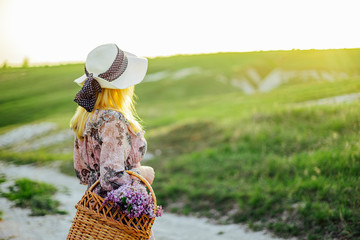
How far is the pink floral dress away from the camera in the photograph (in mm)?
2764

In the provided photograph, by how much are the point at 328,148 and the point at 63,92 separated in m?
16.8

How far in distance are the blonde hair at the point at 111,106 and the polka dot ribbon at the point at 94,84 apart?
56mm

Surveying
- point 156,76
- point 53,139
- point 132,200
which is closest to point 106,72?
point 132,200

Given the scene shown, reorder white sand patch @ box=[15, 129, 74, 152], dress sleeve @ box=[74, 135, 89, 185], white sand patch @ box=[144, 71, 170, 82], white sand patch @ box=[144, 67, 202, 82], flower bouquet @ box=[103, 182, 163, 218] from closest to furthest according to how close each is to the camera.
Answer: flower bouquet @ box=[103, 182, 163, 218] < dress sleeve @ box=[74, 135, 89, 185] < white sand patch @ box=[15, 129, 74, 152] < white sand patch @ box=[144, 71, 170, 82] < white sand patch @ box=[144, 67, 202, 82]

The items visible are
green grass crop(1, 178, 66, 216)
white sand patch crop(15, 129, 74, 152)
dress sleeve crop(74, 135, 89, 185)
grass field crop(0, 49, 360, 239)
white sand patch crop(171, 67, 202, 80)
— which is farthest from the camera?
white sand patch crop(171, 67, 202, 80)

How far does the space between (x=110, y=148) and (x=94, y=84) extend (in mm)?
548

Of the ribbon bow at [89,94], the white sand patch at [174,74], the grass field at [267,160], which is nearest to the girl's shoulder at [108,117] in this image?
the ribbon bow at [89,94]

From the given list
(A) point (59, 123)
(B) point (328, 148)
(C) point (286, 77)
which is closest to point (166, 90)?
(C) point (286, 77)

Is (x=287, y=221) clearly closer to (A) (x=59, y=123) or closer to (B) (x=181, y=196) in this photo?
(B) (x=181, y=196)

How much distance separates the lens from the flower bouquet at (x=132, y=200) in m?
2.66

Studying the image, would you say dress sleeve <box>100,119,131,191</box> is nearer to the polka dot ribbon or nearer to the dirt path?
the polka dot ribbon

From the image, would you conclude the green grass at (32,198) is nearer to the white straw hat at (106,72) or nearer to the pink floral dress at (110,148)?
the pink floral dress at (110,148)

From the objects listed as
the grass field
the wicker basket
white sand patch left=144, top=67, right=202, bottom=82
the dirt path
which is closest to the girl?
the wicker basket

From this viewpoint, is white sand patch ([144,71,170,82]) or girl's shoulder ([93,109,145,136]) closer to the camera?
girl's shoulder ([93,109,145,136])
